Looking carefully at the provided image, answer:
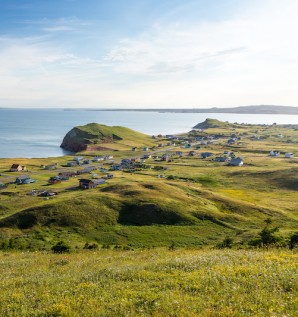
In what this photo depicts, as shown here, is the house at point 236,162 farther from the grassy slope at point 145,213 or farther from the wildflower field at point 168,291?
the wildflower field at point 168,291

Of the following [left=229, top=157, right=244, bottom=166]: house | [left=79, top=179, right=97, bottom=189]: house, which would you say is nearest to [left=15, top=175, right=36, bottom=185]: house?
[left=79, top=179, right=97, bottom=189]: house

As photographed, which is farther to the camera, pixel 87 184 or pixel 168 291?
pixel 87 184

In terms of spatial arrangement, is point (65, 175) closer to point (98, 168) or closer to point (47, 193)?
point (98, 168)

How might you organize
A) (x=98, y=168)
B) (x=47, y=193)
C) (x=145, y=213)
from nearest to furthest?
(x=145, y=213) → (x=47, y=193) → (x=98, y=168)

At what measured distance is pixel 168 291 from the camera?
13.4 meters

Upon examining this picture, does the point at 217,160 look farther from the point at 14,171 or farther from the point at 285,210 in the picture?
the point at 14,171

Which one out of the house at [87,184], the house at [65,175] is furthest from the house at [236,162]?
the house at [87,184]

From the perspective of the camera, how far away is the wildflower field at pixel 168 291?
38.1 feet

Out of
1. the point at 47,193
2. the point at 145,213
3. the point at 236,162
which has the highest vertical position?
the point at 236,162

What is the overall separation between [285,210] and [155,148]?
122 metres

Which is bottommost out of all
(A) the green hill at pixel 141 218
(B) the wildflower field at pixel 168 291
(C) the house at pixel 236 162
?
(A) the green hill at pixel 141 218

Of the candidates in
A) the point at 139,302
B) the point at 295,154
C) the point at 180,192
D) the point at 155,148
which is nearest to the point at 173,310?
the point at 139,302

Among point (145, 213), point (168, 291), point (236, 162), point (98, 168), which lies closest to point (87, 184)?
point (145, 213)

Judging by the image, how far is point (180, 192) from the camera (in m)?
72.1
